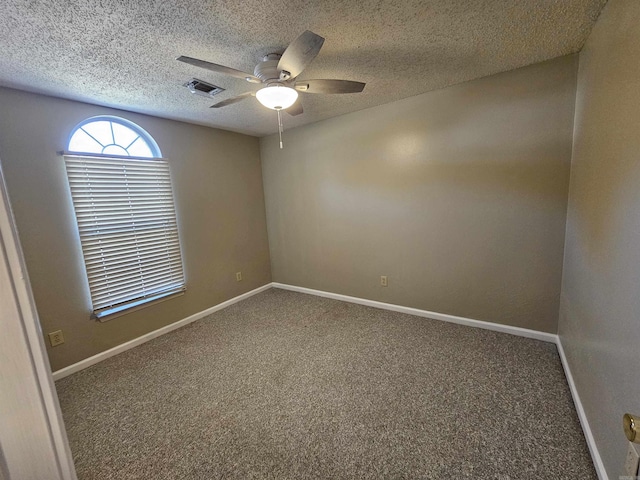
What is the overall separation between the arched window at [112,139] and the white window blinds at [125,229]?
0.42ft

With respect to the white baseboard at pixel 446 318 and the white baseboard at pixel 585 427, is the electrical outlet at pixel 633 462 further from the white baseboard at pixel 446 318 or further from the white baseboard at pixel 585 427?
the white baseboard at pixel 446 318

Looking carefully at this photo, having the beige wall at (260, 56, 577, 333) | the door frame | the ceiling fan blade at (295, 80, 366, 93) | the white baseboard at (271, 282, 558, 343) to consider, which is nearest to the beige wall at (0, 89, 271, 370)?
the beige wall at (260, 56, 577, 333)

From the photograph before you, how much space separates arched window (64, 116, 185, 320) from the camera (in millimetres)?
2373

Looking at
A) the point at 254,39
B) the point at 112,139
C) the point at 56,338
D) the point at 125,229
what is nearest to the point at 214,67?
the point at 254,39

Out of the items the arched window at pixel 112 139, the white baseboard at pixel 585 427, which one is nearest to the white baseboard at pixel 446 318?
the white baseboard at pixel 585 427

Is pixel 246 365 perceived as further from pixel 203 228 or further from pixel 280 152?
pixel 280 152

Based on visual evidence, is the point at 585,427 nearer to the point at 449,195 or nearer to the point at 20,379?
the point at 449,195

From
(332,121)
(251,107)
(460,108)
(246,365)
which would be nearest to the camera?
(246,365)

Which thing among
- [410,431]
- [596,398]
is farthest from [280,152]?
[596,398]

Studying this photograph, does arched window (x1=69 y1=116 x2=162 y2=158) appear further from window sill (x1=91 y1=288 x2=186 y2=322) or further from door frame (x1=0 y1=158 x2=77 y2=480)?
door frame (x1=0 y1=158 x2=77 y2=480)

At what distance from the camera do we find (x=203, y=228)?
329 centimetres

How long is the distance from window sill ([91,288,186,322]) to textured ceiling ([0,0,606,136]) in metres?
1.87

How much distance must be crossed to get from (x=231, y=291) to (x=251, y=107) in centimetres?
231

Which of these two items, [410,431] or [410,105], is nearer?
[410,431]
